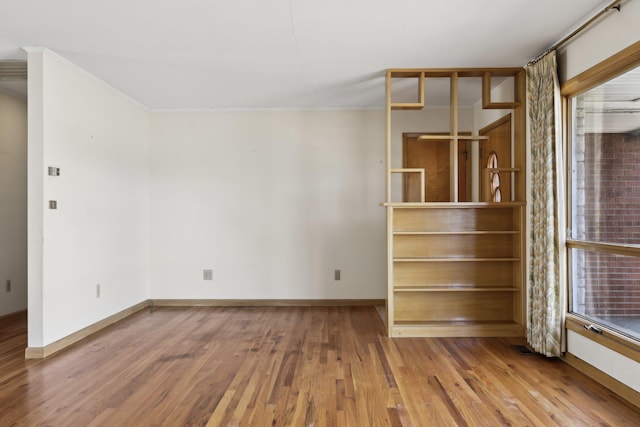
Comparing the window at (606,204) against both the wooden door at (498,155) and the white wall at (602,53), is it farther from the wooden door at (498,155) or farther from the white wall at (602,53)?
the wooden door at (498,155)

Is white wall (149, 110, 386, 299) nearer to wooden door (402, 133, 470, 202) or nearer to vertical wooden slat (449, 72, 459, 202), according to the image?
wooden door (402, 133, 470, 202)

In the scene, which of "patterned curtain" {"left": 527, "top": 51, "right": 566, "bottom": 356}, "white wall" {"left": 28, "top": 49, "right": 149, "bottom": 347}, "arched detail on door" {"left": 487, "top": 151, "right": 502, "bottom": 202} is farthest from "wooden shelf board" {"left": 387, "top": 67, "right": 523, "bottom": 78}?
"white wall" {"left": 28, "top": 49, "right": 149, "bottom": 347}

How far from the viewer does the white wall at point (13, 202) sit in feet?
14.4

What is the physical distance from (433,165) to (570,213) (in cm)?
204

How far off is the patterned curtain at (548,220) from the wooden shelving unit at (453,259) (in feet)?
1.61

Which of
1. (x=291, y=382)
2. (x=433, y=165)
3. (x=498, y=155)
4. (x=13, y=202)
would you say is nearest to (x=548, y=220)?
(x=498, y=155)

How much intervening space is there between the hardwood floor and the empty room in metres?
0.02

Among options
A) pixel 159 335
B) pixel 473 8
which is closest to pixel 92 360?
pixel 159 335

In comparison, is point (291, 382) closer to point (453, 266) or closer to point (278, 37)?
point (453, 266)

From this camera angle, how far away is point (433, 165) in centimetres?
494

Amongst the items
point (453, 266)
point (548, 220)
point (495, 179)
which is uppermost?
point (495, 179)

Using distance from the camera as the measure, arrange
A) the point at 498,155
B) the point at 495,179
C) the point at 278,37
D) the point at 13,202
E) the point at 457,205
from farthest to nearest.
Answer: the point at 13,202
the point at 495,179
the point at 498,155
the point at 457,205
the point at 278,37

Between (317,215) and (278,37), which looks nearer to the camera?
(278,37)

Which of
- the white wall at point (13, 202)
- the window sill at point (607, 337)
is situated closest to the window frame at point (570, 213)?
the window sill at point (607, 337)
